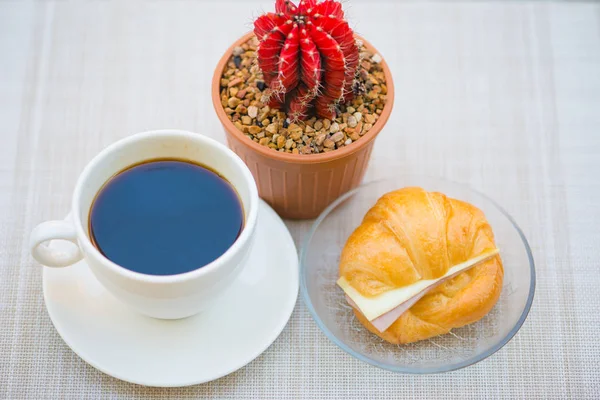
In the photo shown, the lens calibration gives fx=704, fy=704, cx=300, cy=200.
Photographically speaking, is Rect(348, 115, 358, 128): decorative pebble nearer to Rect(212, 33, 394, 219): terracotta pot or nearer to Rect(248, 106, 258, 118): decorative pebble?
Rect(212, 33, 394, 219): terracotta pot

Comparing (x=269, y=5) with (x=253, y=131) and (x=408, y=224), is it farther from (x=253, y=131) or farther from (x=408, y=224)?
(x=408, y=224)

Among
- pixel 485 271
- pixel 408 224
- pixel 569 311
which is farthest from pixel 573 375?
pixel 408 224

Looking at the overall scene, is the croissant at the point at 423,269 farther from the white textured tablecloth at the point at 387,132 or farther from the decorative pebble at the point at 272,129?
the decorative pebble at the point at 272,129

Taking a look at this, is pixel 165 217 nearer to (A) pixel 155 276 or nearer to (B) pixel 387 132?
(A) pixel 155 276

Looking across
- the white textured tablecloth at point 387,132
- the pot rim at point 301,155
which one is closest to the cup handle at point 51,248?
the white textured tablecloth at point 387,132

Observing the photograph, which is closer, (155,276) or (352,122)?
(155,276)

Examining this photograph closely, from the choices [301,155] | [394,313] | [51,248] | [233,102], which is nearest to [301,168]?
[301,155]

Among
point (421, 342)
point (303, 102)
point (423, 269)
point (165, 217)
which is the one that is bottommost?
point (421, 342)
